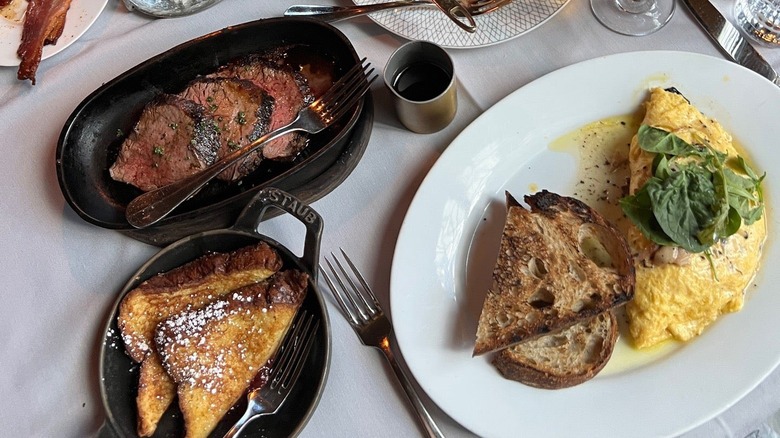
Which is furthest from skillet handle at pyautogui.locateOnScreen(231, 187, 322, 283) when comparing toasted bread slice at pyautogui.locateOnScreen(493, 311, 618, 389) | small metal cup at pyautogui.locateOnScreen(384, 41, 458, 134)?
toasted bread slice at pyautogui.locateOnScreen(493, 311, 618, 389)

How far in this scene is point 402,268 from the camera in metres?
1.71

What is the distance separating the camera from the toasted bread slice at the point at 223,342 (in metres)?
1.61

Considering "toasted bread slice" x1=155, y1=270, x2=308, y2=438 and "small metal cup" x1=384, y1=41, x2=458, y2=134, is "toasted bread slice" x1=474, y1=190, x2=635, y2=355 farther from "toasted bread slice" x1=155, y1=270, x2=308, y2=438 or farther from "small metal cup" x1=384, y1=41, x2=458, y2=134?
"toasted bread slice" x1=155, y1=270, x2=308, y2=438

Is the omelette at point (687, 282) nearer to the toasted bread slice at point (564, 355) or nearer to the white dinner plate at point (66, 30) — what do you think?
the toasted bread slice at point (564, 355)

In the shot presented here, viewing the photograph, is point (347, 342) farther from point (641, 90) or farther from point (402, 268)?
point (641, 90)

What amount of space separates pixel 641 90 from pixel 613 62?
110 mm

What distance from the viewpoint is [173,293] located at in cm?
171

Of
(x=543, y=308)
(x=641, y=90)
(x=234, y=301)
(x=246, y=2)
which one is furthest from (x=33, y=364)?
(x=641, y=90)

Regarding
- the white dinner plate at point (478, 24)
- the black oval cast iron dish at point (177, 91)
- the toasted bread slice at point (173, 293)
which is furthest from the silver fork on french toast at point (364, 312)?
the white dinner plate at point (478, 24)

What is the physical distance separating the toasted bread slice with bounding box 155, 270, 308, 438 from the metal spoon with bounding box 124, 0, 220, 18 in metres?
0.95

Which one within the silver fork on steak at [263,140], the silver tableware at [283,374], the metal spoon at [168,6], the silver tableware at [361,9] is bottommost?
the silver tableware at [283,374]

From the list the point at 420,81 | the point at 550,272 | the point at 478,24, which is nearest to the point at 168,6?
the point at 420,81

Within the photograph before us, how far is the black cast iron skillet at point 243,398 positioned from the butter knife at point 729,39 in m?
1.26

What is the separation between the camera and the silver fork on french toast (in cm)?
166
